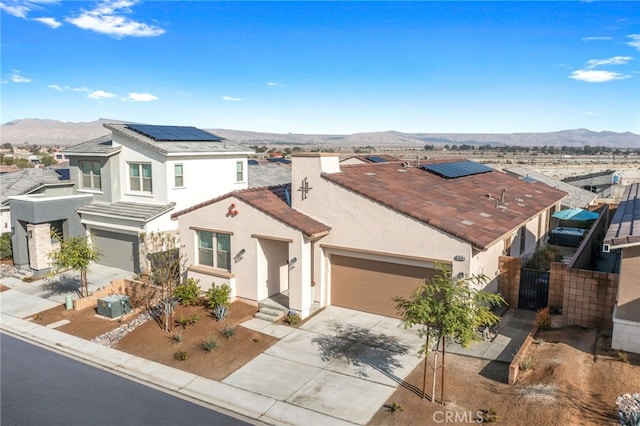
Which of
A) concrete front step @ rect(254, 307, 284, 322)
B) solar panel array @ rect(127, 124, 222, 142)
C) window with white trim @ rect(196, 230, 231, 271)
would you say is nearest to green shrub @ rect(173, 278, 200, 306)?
window with white trim @ rect(196, 230, 231, 271)

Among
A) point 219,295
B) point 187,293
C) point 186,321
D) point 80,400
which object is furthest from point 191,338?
point 80,400

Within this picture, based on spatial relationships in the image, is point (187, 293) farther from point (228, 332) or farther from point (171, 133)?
point (171, 133)

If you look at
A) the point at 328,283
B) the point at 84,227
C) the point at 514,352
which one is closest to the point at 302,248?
the point at 328,283

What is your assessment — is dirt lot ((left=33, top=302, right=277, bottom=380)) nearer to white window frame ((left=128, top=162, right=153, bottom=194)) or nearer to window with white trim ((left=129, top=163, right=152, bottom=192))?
white window frame ((left=128, top=162, right=153, bottom=194))

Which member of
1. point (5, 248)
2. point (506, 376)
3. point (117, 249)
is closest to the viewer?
point (506, 376)

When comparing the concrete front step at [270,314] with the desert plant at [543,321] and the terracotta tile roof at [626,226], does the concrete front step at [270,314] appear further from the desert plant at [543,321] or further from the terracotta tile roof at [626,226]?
the terracotta tile roof at [626,226]

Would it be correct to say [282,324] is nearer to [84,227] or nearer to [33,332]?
[33,332]
